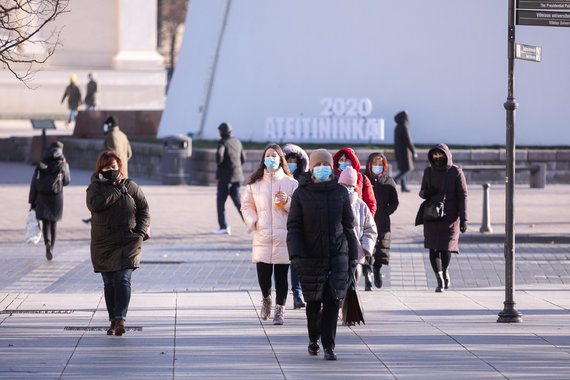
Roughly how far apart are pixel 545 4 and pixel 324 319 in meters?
3.78

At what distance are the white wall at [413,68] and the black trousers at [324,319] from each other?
752 inches

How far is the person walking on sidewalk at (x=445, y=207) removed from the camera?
12.9 metres

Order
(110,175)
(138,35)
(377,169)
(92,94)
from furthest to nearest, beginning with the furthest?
(138,35) → (92,94) → (377,169) → (110,175)

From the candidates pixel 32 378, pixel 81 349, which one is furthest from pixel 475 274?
pixel 32 378

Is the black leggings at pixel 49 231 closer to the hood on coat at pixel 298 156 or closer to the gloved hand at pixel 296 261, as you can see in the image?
the hood on coat at pixel 298 156

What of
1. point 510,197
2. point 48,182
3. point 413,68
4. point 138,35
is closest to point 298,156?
point 510,197

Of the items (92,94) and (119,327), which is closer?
(119,327)

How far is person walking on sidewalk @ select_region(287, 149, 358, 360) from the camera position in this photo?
28.5 ft

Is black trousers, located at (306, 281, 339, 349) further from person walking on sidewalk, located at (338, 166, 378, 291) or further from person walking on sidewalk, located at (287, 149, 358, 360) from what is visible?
person walking on sidewalk, located at (338, 166, 378, 291)

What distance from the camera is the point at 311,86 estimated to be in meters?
28.0

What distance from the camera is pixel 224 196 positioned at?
18.2m

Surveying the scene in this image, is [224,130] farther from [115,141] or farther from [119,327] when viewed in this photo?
[119,327]

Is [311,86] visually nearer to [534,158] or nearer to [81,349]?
[534,158]

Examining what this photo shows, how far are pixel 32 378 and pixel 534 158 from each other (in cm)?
2031
